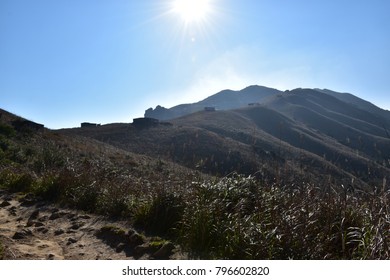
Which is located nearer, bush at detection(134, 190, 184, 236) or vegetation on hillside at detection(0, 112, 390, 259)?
vegetation on hillside at detection(0, 112, 390, 259)

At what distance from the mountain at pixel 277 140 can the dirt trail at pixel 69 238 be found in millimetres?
2000

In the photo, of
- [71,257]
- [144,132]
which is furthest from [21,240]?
[144,132]

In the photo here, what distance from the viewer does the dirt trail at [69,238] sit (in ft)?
14.6

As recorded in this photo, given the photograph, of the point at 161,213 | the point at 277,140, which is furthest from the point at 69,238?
the point at 277,140

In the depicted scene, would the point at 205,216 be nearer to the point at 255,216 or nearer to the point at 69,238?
the point at 255,216

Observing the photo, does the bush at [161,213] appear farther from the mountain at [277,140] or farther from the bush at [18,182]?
the bush at [18,182]

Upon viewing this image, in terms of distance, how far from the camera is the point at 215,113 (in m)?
106

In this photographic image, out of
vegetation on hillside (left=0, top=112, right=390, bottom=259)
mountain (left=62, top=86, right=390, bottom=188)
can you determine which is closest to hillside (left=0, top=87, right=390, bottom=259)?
vegetation on hillside (left=0, top=112, right=390, bottom=259)

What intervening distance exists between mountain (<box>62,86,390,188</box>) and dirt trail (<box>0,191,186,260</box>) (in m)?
2.00

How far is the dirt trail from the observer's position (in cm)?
445

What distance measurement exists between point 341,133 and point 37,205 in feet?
394

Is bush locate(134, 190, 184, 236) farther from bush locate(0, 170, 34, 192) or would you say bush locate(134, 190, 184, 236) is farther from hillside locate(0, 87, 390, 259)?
bush locate(0, 170, 34, 192)

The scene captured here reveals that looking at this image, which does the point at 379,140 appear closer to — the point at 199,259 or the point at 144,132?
the point at 144,132

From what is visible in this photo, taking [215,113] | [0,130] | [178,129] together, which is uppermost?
[215,113]
